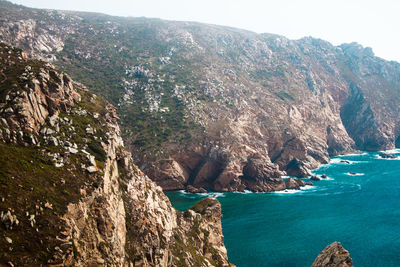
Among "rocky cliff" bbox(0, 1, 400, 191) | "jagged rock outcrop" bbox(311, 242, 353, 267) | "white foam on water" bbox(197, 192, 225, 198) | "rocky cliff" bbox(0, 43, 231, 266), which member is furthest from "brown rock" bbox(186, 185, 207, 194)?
"jagged rock outcrop" bbox(311, 242, 353, 267)

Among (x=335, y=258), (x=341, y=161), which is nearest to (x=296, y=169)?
(x=341, y=161)

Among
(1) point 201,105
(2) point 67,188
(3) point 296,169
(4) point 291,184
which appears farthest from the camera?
(1) point 201,105

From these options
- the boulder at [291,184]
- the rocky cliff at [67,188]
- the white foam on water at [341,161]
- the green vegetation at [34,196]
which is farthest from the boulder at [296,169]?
the green vegetation at [34,196]

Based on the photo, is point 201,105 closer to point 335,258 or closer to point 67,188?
point 67,188

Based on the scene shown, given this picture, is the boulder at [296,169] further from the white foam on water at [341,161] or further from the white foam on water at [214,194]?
the white foam on water at [214,194]

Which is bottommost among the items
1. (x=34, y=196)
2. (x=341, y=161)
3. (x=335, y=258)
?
(x=341, y=161)

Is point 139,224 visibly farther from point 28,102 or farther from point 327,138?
point 327,138
